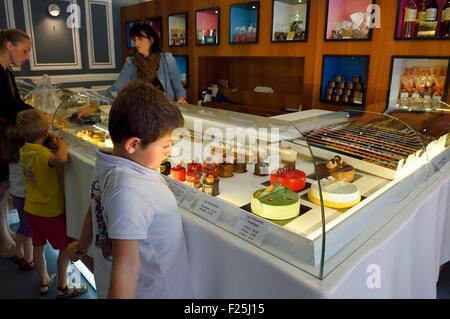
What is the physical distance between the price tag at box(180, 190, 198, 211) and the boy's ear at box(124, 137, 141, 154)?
0.41 metres

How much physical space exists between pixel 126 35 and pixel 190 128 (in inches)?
188

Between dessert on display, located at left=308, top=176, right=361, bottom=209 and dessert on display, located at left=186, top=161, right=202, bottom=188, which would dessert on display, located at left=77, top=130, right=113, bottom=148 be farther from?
dessert on display, located at left=308, top=176, right=361, bottom=209

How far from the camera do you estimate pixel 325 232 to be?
1.05 meters

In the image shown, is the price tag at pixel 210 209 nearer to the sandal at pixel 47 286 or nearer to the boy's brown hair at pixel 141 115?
the boy's brown hair at pixel 141 115

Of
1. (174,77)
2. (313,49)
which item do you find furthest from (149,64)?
(313,49)

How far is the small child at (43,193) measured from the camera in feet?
6.72

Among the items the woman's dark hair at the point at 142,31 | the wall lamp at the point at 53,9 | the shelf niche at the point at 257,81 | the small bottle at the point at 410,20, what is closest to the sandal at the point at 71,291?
the woman's dark hair at the point at 142,31

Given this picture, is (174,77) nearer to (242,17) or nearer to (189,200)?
(242,17)

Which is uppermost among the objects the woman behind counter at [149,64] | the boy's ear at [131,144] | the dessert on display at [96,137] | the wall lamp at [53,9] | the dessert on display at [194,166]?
the wall lamp at [53,9]

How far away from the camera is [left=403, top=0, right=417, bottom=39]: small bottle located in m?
2.66

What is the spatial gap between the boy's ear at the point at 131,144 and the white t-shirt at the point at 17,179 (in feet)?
5.23

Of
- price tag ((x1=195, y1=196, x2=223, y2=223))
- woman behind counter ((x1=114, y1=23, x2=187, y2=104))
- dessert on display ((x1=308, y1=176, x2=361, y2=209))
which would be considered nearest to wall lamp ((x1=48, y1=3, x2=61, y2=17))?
woman behind counter ((x1=114, y1=23, x2=187, y2=104))

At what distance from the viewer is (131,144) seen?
106 centimetres

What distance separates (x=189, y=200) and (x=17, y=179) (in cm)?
151
